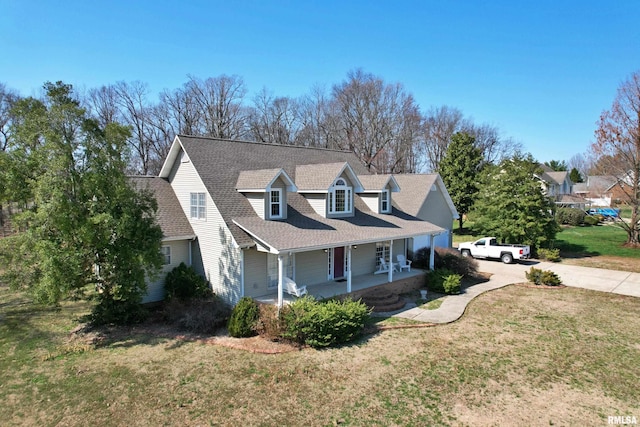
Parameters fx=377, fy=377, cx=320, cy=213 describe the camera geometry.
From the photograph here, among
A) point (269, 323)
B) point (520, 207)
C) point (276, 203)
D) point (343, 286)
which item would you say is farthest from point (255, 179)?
point (520, 207)

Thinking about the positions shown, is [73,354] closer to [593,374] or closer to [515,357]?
[515,357]

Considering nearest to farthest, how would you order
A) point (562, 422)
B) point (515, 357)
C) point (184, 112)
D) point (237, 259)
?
1. point (562, 422)
2. point (515, 357)
3. point (237, 259)
4. point (184, 112)

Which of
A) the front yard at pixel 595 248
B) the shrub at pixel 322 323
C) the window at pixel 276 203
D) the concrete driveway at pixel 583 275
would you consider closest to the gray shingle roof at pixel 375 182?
the window at pixel 276 203

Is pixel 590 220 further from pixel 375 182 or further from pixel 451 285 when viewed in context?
pixel 375 182

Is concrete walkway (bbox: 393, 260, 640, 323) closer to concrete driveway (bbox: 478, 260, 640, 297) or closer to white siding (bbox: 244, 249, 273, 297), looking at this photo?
concrete driveway (bbox: 478, 260, 640, 297)

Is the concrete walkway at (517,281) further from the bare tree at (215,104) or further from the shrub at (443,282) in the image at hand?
the bare tree at (215,104)

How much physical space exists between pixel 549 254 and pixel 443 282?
14.7m

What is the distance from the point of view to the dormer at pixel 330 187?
19578 mm

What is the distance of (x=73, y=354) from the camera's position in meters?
12.3

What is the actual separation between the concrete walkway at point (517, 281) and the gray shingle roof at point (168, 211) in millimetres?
10475

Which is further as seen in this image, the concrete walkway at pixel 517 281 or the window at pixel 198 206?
the window at pixel 198 206

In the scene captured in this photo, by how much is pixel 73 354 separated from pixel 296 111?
156 feet

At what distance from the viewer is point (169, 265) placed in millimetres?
17406

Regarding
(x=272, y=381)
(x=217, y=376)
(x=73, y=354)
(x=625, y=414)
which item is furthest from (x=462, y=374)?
(x=73, y=354)
